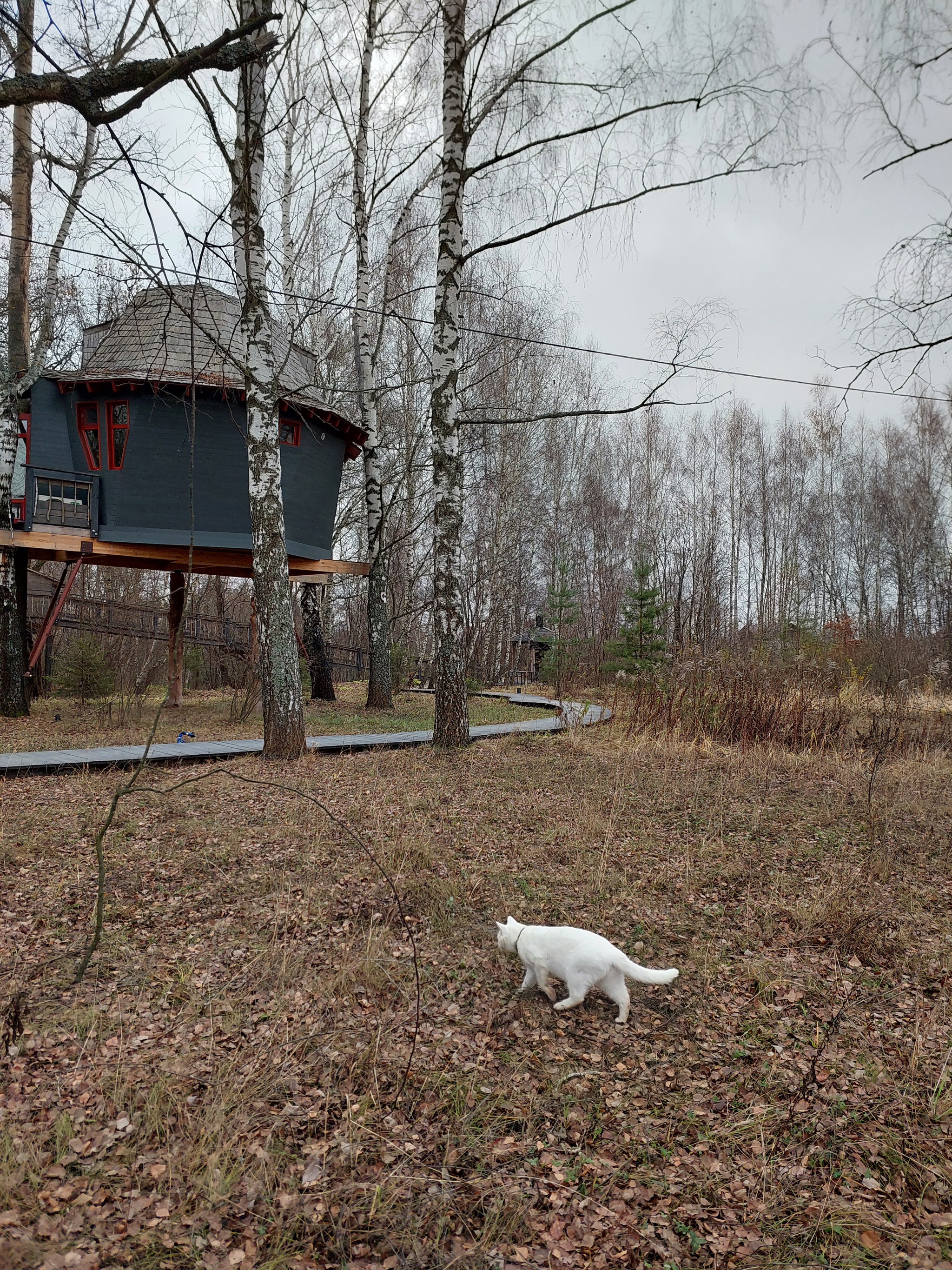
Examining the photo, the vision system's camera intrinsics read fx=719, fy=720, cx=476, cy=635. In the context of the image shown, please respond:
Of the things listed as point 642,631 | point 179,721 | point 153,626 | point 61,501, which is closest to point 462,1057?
point 179,721

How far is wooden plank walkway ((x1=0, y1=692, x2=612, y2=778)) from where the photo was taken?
293 inches

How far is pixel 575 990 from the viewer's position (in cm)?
314

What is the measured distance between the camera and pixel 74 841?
503 cm

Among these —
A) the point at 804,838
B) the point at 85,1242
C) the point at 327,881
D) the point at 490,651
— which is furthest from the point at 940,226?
the point at 490,651

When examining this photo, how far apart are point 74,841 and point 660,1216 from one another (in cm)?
446

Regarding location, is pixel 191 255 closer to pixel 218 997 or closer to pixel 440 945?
pixel 218 997

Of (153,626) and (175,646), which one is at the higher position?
(153,626)

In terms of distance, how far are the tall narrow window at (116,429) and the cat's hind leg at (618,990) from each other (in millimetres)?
11162

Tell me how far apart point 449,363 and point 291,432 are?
5.34 metres

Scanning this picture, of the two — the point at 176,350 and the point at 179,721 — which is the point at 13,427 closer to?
the point at 176,350

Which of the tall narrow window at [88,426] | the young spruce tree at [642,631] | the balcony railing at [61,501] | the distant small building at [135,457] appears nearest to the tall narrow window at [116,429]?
the distant small building at [135,457]

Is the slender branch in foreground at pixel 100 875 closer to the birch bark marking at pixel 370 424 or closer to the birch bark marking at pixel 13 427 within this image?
the birch bark marking at pixel 13 427

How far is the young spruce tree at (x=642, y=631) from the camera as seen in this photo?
1588 cm

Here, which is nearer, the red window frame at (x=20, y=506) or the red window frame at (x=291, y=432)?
the red window frame at (x=20, y=506)
